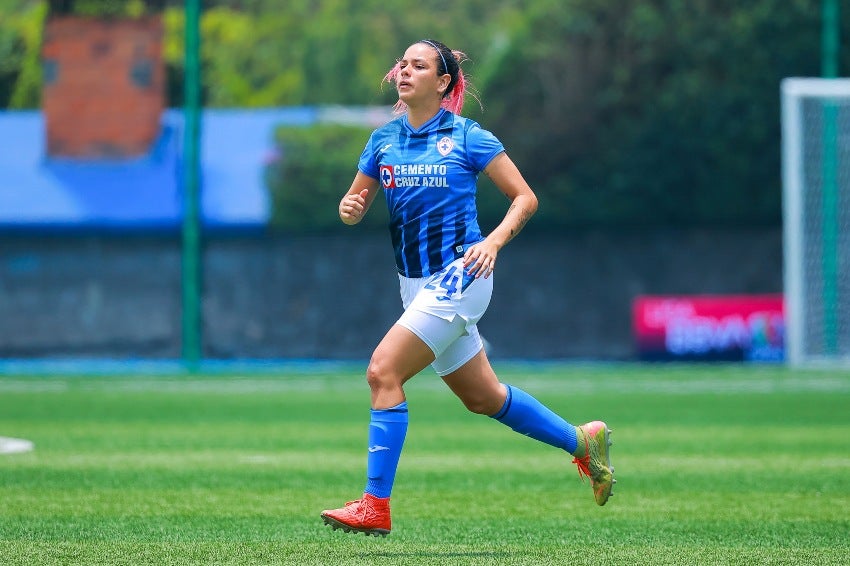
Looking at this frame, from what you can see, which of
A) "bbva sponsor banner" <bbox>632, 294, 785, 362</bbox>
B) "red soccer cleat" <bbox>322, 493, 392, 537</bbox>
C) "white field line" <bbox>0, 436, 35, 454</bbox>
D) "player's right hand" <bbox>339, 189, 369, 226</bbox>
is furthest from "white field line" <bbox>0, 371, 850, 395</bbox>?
"red soccer cleat" <bbox>322, 493, 392, 537</bbox>

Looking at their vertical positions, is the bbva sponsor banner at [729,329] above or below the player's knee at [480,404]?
below

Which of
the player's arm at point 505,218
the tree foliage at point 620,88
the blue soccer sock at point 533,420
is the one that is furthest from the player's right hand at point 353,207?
the tree foliage at point 620,88

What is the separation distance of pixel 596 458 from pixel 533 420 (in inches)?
15.8

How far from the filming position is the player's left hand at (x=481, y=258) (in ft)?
19.7

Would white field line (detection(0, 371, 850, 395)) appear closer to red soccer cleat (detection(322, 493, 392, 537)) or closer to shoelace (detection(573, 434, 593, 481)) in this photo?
shoelace (detection(573, 434, 593, 481))

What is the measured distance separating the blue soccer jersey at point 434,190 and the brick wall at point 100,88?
53.8 feet

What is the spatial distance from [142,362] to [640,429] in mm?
10972

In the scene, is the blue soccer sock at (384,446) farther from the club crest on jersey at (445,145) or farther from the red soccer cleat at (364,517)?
the club crest on jersey at (445,145)

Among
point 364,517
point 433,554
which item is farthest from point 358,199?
point 433,554

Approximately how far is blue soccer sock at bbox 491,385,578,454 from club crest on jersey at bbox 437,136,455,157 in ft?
3.48

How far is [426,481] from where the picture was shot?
8500 millimetres

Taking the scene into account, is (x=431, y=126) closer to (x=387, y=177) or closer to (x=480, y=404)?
(x=387, y=177)

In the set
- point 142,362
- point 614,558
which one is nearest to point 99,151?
point 142,362

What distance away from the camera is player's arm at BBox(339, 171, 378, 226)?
6.34 metres
